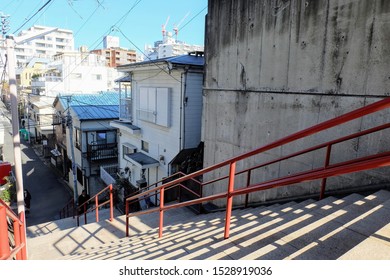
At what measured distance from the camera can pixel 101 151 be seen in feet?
60.3

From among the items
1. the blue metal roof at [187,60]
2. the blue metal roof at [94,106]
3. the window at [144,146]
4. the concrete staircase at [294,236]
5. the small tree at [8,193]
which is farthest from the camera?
the blue metal roof at [94,106]

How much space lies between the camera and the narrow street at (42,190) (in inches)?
607

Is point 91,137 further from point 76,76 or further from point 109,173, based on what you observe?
point 76,76

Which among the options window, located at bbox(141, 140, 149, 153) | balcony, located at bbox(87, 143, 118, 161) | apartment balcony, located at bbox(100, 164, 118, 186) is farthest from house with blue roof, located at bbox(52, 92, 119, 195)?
window, located at bbox(141, 140, 149, 153)

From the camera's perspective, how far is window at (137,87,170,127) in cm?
1087

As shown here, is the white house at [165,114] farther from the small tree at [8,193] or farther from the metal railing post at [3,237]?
the metal railing post at [3,237]

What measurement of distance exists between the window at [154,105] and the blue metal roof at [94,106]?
654 centimetres

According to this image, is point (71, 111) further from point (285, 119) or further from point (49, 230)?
point (285, 119)

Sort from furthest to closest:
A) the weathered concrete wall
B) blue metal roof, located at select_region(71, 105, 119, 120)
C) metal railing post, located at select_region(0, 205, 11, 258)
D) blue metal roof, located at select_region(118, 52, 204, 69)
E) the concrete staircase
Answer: blue metal roof, located at select_region(71, 105, 119, 120) → blue metal roof, located at select_region(118, 52, 204, 69) → the weathered concrete wall → the concrete staircase → metal railing post, located at select_region(0, 205, 11, 258)

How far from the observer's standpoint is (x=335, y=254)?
2.43 m

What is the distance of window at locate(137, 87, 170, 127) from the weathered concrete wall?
13.7ft

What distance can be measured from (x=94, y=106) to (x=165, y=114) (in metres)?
Answer: 10.4

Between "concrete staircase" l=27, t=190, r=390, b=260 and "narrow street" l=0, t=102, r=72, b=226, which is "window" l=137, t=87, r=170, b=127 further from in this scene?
"narrow street" l=0, t=102, r=72, b=226

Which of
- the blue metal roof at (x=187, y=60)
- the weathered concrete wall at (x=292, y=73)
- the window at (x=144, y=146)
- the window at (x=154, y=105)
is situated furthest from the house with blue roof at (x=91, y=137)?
→ the weathered concrete wall at (x=292, y=73)
